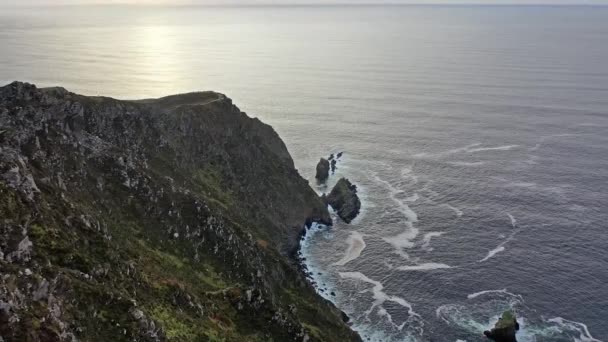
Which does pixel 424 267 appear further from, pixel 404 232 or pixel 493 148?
pixel 493 148


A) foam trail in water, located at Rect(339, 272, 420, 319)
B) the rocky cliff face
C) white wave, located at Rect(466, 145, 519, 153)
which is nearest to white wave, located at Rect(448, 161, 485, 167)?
white wave, located at Rect(466, 145, 519, 153)

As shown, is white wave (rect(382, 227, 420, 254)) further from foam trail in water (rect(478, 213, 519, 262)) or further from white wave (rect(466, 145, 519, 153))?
white wave (rect(466, 145, 519, 153))

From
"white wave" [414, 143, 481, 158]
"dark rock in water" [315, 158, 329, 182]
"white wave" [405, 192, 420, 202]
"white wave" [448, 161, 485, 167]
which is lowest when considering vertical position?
"white wave" [405, 192, 420, 202]

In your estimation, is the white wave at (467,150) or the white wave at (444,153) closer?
the white wave at (444,153)

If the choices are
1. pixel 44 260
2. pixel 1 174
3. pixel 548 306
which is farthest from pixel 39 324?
pixel 548 306

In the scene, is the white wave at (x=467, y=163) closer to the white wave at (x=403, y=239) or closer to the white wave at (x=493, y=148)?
the white wave at (x=493, y=148)

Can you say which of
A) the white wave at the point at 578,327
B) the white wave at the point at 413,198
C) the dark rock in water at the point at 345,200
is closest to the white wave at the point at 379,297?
the white wave at the point at 578,327

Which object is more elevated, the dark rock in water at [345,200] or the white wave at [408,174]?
the white wave at [408,174]
